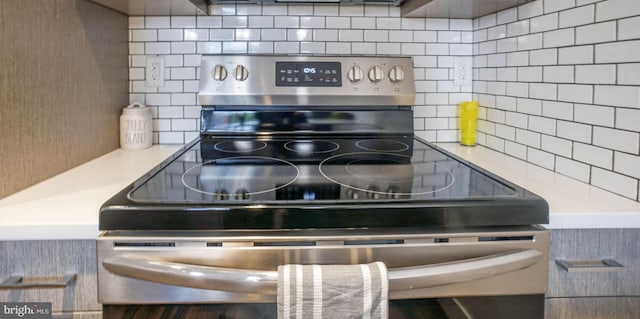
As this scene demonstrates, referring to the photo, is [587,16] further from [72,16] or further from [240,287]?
[72,16]

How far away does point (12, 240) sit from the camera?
816mm

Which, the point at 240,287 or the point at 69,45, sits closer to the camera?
the point at 240,287

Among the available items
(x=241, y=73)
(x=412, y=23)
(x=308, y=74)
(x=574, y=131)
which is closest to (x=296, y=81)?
(x=308, y=74)

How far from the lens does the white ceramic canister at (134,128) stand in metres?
1.60

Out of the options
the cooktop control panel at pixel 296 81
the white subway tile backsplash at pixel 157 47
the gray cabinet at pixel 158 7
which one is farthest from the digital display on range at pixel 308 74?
the white subway tile backsplash at pixel 157 47

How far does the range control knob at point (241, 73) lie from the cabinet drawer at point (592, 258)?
103cm

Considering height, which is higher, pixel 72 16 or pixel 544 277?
pixel 72 16

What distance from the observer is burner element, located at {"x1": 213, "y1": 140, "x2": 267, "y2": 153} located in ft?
4.67

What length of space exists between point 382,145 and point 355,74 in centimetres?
25

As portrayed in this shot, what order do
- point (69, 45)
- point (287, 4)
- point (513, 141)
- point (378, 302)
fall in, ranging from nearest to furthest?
point (378, 302) → point (69, 45) → point (513, 141) → point (287, 4)

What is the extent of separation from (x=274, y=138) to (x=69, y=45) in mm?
646

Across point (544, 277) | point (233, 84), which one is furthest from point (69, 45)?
point (544, 277)

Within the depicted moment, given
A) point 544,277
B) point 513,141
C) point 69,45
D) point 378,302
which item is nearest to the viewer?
point 378,302

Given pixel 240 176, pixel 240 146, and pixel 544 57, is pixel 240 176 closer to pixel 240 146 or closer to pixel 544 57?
pixel 240 146
